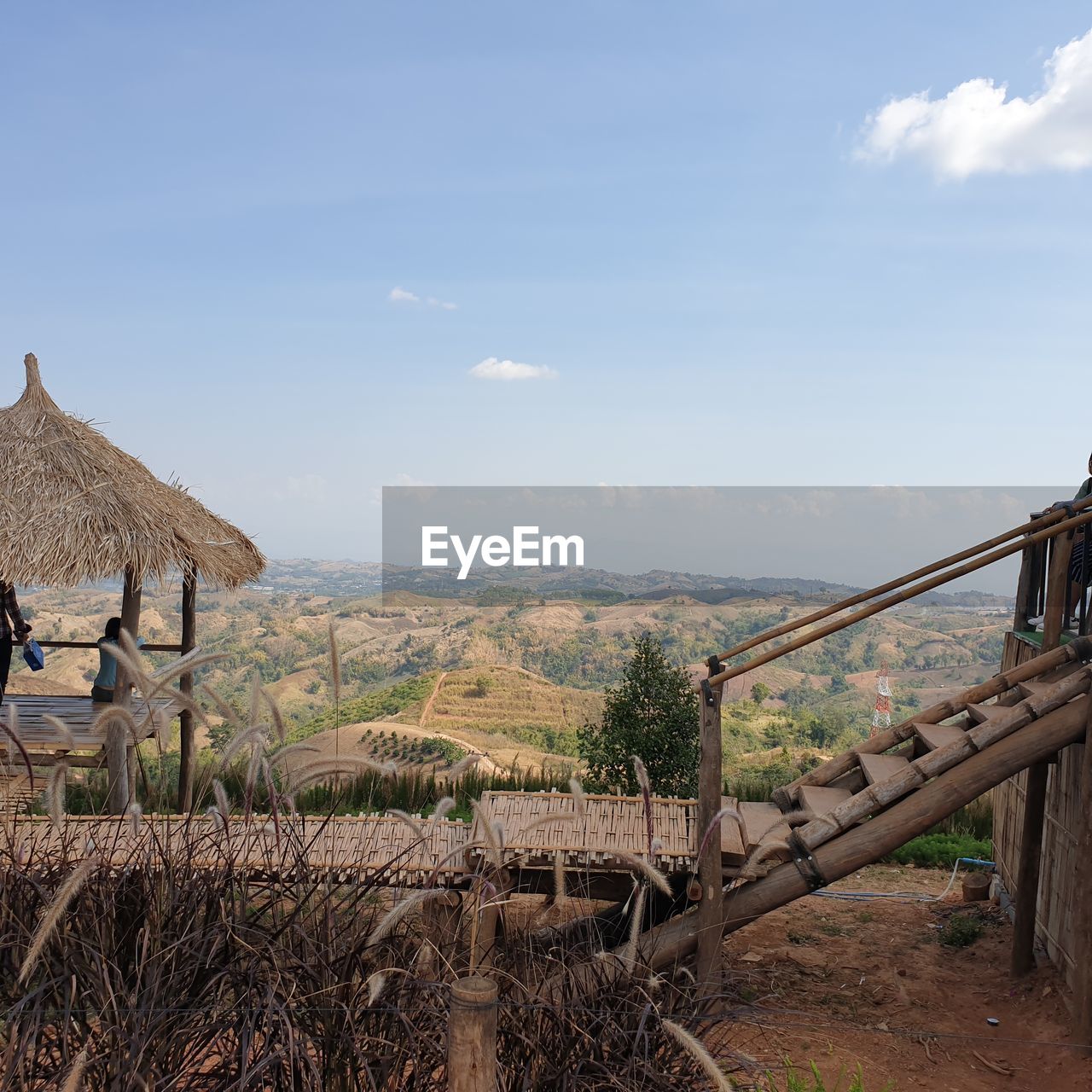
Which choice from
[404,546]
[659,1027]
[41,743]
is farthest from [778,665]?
[659,1027]

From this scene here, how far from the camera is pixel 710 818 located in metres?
4.75

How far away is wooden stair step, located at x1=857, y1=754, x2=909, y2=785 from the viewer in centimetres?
523

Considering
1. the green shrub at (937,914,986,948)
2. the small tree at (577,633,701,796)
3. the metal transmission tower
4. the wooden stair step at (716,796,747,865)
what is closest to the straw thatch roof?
the small tree at (577,633,701,796)

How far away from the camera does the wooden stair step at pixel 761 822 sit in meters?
4.93

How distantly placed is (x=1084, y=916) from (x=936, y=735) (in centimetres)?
111

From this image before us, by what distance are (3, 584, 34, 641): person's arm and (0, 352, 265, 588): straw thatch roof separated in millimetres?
279

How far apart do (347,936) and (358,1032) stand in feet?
1.18

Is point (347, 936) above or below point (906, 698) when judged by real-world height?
above

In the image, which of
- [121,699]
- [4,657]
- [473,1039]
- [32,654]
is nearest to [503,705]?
[121,699]

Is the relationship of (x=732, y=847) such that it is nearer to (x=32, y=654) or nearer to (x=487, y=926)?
(x=487, y=926)

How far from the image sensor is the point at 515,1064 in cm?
256

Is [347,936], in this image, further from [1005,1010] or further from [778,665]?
[778,665]

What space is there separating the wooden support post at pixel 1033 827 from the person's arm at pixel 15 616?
687 centimetres

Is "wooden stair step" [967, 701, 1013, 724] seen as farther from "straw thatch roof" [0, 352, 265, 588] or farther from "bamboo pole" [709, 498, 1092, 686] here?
"straw thatch roof" [0, 352, 265, 588]
